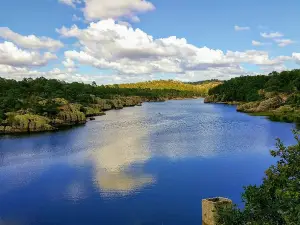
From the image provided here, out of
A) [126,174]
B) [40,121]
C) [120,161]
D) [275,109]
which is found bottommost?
[120,161]

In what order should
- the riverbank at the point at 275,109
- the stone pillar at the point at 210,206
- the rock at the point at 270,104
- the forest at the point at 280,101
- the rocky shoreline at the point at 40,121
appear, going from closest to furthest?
the stone pillar at the point at 210,206, the rocky shoreline at the point at 40,121, the riverbank at the point at 275,109, the forest at the point at 280,101, the rock at the point at 270,104

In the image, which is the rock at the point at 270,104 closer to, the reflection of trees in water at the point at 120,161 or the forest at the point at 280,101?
the forest at the point at 280,101

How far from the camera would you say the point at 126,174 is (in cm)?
5028

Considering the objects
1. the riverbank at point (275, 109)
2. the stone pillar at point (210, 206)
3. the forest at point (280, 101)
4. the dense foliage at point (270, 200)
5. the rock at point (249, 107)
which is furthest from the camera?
the rock at point (249, 107)

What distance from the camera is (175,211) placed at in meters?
37.4

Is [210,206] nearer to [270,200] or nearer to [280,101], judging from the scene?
[270,200]

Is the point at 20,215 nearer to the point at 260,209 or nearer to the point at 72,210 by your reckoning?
the point at 72,210

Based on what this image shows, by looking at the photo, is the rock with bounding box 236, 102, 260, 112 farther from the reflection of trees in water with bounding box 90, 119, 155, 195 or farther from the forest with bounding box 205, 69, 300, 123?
the reflection of trees in water with bounding box 90, 119, 155, 195

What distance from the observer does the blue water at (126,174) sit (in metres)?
37.5

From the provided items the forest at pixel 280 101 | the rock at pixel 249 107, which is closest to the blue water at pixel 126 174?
the forest at pixel 280 101

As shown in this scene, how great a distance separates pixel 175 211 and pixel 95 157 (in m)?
29.6

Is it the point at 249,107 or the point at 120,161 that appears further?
the point at 249,107

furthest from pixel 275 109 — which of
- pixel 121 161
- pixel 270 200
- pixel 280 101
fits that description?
pixel 270 200

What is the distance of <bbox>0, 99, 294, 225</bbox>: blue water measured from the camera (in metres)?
37.5
